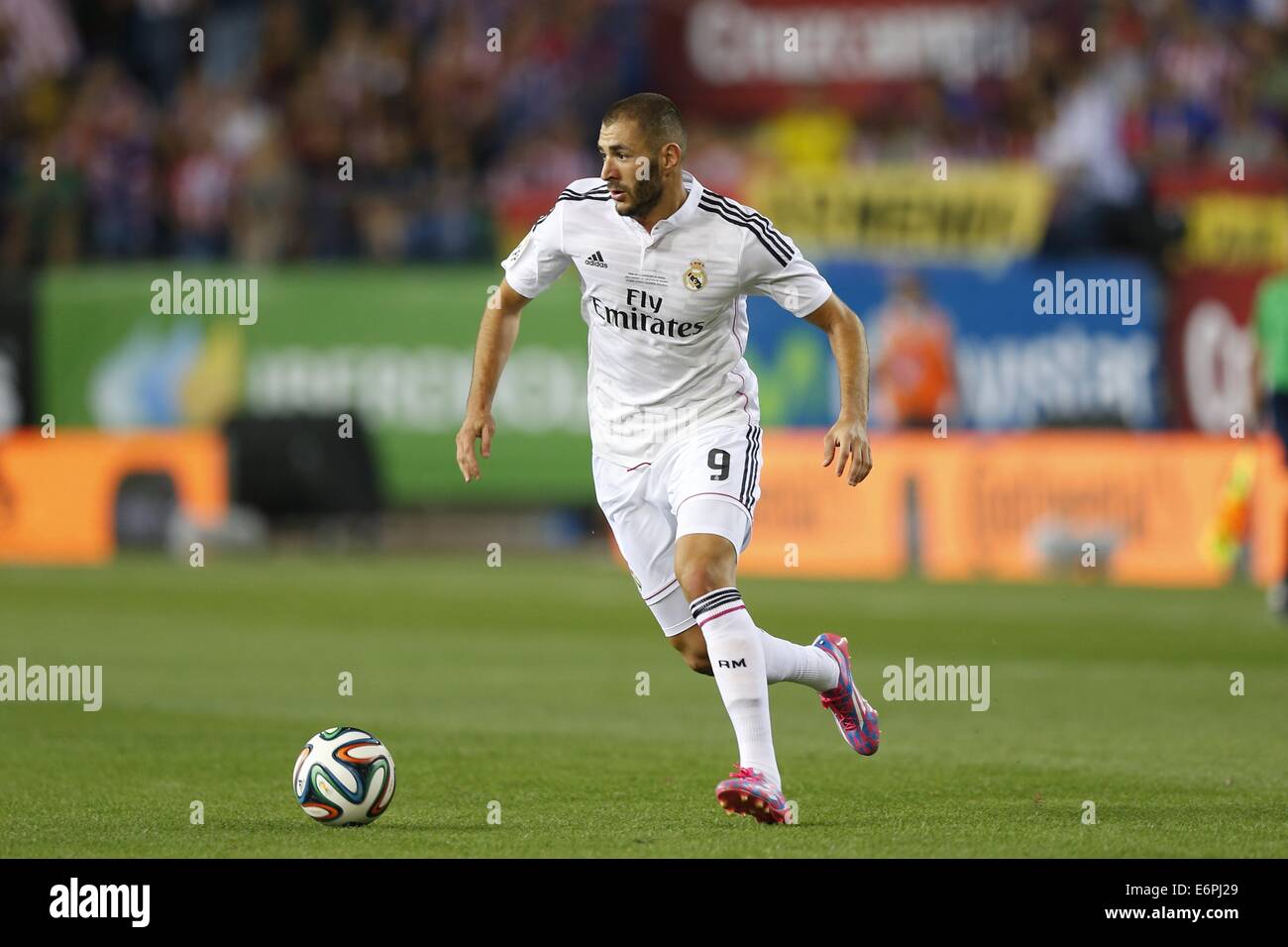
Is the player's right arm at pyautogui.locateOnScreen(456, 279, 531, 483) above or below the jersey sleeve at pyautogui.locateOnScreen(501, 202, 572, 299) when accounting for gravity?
below

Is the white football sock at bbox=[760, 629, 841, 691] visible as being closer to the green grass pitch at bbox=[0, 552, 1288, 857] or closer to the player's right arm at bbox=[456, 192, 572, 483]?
the green grass pitch at bbox=[0, 552, 1288, 857]

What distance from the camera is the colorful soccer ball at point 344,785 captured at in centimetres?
784

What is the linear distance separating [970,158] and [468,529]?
23.1ft

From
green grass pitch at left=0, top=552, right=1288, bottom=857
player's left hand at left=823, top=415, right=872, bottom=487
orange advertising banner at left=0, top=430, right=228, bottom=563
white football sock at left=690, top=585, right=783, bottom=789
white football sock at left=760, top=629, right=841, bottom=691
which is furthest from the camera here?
orange advertising banner at left=0, top=430, right=228, bottom=563

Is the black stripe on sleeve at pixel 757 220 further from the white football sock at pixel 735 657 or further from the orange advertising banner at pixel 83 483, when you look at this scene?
the orange advertising banner at pixel 83 483

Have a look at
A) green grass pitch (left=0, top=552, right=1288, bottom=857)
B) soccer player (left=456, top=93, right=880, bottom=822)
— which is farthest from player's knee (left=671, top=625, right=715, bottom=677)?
green grass pitch (left=0, top=552, right=1288, bottom=857)

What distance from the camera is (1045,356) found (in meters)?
22.9

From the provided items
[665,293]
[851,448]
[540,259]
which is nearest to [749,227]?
[665,293]

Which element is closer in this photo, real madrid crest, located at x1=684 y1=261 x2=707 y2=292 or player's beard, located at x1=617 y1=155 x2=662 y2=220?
player's beard, located at x1=617 y1=155 x2=662 y2=220

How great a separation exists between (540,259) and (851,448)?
1.49m

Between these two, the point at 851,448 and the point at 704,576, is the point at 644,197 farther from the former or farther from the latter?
the point at 704,576

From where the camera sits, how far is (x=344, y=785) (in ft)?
25.7

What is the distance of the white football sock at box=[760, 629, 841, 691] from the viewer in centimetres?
844

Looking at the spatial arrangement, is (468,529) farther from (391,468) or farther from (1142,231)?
(1142,231)
